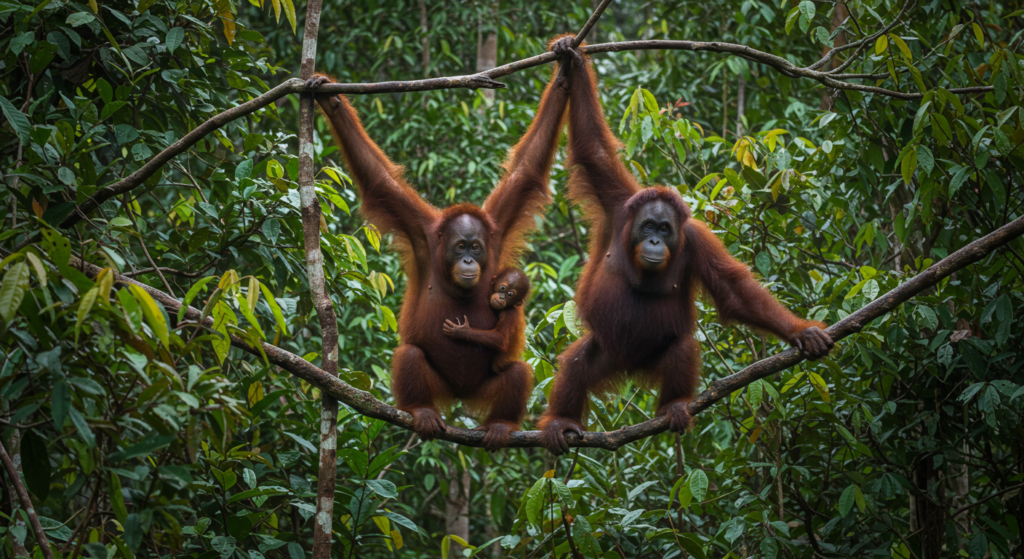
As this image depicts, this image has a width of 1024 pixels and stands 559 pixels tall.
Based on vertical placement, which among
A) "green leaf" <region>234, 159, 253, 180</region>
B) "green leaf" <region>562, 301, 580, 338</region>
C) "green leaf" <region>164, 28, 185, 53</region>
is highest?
"green leaf" <region>164, 28, 185, 53</region>

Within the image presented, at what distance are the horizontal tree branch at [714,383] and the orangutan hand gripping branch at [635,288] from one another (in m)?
0.23

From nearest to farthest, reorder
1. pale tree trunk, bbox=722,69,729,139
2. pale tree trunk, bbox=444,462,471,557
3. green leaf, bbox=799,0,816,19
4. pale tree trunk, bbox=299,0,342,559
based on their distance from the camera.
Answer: pale tree trunk, bbox=299,0,342,559, green leaf, bbox=799,0,816,19, pale tree trunk, bbox=722,69,729,139, pale tree trunk, bbox=444,462,471,557

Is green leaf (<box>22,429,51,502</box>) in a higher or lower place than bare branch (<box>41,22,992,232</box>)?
lower

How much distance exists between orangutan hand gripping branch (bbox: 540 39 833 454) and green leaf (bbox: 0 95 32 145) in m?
2.70

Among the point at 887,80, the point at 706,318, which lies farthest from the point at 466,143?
the point at 887,80

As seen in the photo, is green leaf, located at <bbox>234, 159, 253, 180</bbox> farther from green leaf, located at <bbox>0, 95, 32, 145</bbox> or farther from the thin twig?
the thin twig

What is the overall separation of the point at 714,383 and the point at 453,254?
1622mm

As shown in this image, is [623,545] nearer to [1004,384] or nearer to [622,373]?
[622,373]

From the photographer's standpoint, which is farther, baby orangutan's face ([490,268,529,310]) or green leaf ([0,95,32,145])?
baby orangutan's face ([490,268,529,310])

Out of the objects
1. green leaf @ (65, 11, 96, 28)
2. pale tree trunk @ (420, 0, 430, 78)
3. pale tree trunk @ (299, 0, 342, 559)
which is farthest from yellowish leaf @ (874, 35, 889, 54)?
pale tree trunk @ (420, 0, 430, 78)

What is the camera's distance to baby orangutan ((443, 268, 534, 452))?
4.16 m

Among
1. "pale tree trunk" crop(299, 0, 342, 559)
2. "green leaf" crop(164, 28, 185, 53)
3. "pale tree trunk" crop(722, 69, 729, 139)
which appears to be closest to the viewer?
"pale tree trunk" crop(299, 0, 342, 559)

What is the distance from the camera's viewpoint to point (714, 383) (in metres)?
3.44

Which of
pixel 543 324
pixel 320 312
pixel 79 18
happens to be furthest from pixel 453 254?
pixel 79 18
